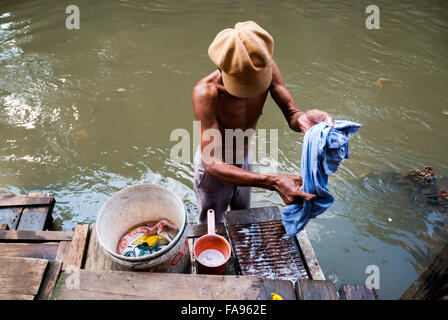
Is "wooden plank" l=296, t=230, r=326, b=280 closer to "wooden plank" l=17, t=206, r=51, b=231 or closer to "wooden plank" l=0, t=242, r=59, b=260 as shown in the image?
"wooden plank" l=0, t=242, r=59, b=260

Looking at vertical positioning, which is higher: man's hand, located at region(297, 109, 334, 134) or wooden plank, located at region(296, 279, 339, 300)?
man's hand, located at region(297, 109, 334, 134)

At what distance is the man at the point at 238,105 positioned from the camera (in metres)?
1.87

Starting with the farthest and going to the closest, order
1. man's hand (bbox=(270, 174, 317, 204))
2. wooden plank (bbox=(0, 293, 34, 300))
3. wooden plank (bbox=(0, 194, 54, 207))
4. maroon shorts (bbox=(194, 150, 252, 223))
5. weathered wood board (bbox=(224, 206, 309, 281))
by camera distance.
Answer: wooden plank (bbox=(0, 194, 54, 207)) < maroon shorts (bbox=(194, 150, 252, 223)) < weathered wood board (bbox=(224, 206, 309, 281)) < man's hand (bbox=(270, 174, 317, 204)) < wooden plank (bbox=(0, 293, 34, 300))

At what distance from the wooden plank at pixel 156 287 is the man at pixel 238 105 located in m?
0.66

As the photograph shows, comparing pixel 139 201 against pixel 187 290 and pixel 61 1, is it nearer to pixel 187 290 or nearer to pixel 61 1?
pixel 187 290

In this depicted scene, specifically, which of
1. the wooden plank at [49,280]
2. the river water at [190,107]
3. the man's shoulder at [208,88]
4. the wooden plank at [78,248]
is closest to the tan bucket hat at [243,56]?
the man's shoulder at [208,88]

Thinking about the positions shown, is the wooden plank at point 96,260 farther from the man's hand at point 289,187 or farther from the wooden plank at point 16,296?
the man's hand at point 289,187

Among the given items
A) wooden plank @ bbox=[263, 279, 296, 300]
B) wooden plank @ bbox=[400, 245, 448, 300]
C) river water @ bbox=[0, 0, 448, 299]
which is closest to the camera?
wooden plank @ bbox=[400, 245, 448, 300]

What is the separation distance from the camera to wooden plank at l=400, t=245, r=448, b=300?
1381 millimetres

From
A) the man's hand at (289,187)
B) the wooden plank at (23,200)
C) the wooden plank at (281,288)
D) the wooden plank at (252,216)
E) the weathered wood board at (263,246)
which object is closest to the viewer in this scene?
the wooden plank at (281,288)

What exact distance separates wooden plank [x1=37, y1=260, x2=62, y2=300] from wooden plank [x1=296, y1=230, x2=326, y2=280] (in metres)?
1.61

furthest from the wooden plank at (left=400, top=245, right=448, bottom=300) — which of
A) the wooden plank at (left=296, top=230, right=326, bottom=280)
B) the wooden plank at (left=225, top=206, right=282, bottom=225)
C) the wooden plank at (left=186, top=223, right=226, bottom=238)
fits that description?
the wooden plank at (left=186, top=223, right=226, bottom=238)

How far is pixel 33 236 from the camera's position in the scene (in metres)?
2.56
